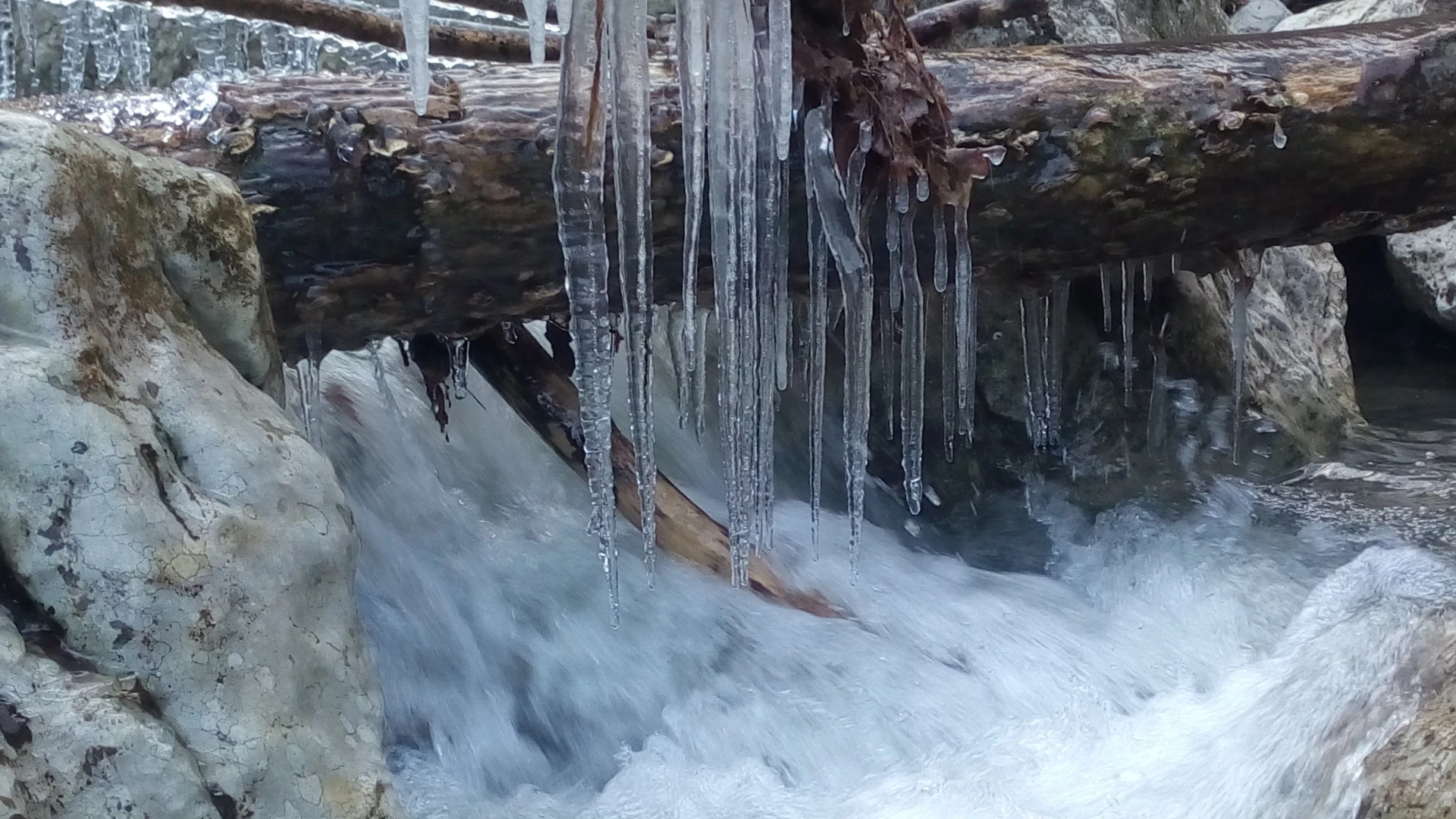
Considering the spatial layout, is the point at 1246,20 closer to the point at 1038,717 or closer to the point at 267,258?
the point at 1038,717

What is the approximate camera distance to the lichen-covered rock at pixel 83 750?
123cm

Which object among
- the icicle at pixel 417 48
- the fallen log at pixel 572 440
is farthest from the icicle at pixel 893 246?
the icicle at pixel 417 48

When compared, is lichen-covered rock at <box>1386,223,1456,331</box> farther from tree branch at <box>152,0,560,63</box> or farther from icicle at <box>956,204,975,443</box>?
tree branch at <box>152,0,560,63</box>

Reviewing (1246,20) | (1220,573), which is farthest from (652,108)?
(1246,20)

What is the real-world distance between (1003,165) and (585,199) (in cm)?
123

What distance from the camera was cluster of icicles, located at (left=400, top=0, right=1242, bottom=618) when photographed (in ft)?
7.27

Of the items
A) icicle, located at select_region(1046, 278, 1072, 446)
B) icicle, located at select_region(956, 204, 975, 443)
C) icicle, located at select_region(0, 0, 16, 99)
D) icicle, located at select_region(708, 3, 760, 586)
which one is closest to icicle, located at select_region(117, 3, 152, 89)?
icicle, located at select_region(0, 0, 16, 99)

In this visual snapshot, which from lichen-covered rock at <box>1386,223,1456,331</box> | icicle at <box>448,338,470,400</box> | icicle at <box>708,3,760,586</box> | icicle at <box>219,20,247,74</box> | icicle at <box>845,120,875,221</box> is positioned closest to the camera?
icicle at <box>708,3,760,586</box>

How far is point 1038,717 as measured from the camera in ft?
9.82

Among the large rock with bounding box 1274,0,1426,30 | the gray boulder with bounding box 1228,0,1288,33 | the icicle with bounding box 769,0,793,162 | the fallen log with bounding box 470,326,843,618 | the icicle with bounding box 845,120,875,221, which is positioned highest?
the gray boulder with bounding box 1228,0,1288,33

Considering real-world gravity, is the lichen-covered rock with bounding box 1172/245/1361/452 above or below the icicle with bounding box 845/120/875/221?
below

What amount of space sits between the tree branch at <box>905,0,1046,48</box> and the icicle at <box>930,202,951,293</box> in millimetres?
1330

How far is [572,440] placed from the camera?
3.30 metres

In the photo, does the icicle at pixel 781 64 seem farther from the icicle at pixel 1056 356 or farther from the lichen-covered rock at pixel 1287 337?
the lichen-covered rock at pixel 1287 337
